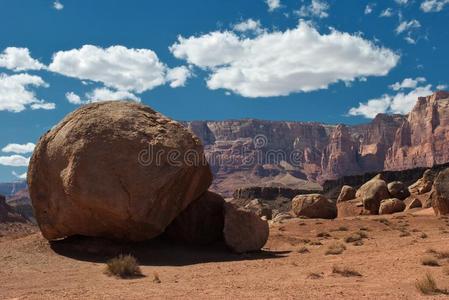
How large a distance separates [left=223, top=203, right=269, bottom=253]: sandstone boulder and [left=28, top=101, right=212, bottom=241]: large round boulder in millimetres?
1550

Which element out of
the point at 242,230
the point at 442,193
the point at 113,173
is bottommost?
the point at 242,230

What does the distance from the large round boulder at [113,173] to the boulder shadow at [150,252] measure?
1.26 ft

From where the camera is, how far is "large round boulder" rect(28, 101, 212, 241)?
1416cm

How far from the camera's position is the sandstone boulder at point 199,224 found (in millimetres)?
17188

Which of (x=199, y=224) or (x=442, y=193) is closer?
(x=199, y=224)

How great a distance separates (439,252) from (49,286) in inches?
391

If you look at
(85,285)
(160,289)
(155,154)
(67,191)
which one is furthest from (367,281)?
(67,191)

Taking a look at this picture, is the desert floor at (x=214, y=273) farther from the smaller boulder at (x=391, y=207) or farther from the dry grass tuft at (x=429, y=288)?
the smaller boulder at (x=391, y=207)

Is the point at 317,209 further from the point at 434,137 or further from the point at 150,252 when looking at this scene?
the point at 434,137

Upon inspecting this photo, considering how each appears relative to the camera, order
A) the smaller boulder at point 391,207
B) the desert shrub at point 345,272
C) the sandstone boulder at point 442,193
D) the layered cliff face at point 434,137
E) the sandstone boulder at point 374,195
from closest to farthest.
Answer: the desert shrub at point 345,272, the sandstone boulder at point 442,193, the smaller boulder at point 391,207, the sandstone boulder at point 374,195, the layered cliff face at point 434,137

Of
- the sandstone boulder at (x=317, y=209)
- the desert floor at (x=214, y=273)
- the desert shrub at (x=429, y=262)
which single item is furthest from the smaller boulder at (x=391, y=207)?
the desert shrub at (x=429, y=262)

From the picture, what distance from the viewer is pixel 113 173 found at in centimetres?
1425

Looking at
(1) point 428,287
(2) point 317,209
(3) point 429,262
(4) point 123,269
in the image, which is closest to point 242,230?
(4) point 123,269

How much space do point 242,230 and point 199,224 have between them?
6.47 feet
